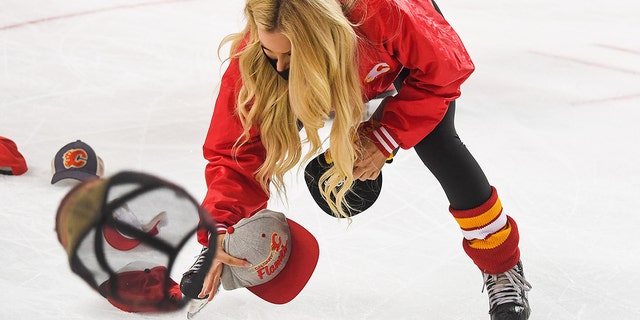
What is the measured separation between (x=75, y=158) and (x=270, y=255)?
94 cm

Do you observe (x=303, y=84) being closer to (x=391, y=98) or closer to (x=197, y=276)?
(x=391, y=98)

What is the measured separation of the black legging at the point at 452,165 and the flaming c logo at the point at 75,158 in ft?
3.25

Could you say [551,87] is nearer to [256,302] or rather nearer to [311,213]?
[311,213]

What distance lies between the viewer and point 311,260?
1.43 metres

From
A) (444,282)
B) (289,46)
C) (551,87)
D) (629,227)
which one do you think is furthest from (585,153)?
(289,46)

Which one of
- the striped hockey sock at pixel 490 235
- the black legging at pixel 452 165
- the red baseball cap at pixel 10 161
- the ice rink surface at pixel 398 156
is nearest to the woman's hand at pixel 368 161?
the black legging at pixel 452 165

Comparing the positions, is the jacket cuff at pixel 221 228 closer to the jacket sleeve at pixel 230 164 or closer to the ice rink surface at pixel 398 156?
the jacket sleeve at pixel 230 164

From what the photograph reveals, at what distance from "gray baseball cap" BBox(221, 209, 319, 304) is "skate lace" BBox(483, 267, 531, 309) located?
1.22 ft

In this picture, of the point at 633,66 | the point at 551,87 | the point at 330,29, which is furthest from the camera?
the point at 633,66

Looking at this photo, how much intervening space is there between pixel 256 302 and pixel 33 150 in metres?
0.99

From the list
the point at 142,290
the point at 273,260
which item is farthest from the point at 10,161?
the point at 273,260

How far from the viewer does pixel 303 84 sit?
4.21ft

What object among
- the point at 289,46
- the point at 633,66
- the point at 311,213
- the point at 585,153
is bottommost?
the point at 633,66

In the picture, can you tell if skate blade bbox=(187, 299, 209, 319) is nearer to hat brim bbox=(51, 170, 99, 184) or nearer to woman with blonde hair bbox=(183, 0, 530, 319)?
woman with blonde hair bbox=(183, 0, 530, 319)
